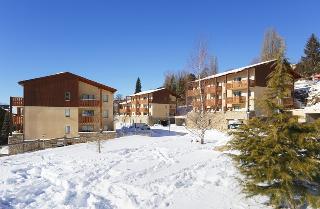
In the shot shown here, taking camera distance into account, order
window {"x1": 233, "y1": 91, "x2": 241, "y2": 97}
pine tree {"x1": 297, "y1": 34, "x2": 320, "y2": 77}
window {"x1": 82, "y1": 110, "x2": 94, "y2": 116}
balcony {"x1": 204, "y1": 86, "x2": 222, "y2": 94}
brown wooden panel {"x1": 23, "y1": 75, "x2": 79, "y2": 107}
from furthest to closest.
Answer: pine tree {"x1": 297, "y1": 34, "x2": 320, "y2": 77}
balcony {"x1": 204, "y1": 86, "x2": 222, "y2": 94}
window {"x1": 233, "y1": 91, "x2": 241, "y2": 97}
window {"x1": 82, "y1": 110, "x2": 94, "y2": 116}
brown wooden panel {"x1": 23, "y1": 75, "x2": 79, "y2": 107}

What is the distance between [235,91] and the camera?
159ft

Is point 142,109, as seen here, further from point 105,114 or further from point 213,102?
point 105,114

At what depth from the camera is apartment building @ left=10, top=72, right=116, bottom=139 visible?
36250 millimetres

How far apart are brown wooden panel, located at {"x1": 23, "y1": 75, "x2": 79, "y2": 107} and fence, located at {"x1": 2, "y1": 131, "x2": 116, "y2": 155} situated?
4.51m

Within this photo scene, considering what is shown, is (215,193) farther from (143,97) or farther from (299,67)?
(299,67)

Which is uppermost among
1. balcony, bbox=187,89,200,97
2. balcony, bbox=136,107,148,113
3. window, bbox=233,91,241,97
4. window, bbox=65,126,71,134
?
balcony, bbox=187,89,200,97

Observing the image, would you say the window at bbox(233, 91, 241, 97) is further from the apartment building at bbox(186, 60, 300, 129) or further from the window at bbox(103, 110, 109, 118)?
the window at bbox(103, 110, 109, 118)

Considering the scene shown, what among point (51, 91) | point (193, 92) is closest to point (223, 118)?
point (193, 92)

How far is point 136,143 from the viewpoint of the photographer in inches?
1203

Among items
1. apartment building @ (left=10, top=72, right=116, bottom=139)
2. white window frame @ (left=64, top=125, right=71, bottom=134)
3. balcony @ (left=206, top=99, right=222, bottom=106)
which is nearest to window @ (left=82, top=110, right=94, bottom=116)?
apartment building @ (left=10, top=72, right=116, bottom=139)

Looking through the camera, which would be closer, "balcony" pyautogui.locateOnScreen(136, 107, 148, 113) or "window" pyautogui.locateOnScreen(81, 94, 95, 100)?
"window" pyautogui.locateOnScreen(81, 94, 95, 100)

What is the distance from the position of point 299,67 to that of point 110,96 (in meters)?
44.2

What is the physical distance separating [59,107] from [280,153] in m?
31.6

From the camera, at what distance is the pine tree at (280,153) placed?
1103cm
